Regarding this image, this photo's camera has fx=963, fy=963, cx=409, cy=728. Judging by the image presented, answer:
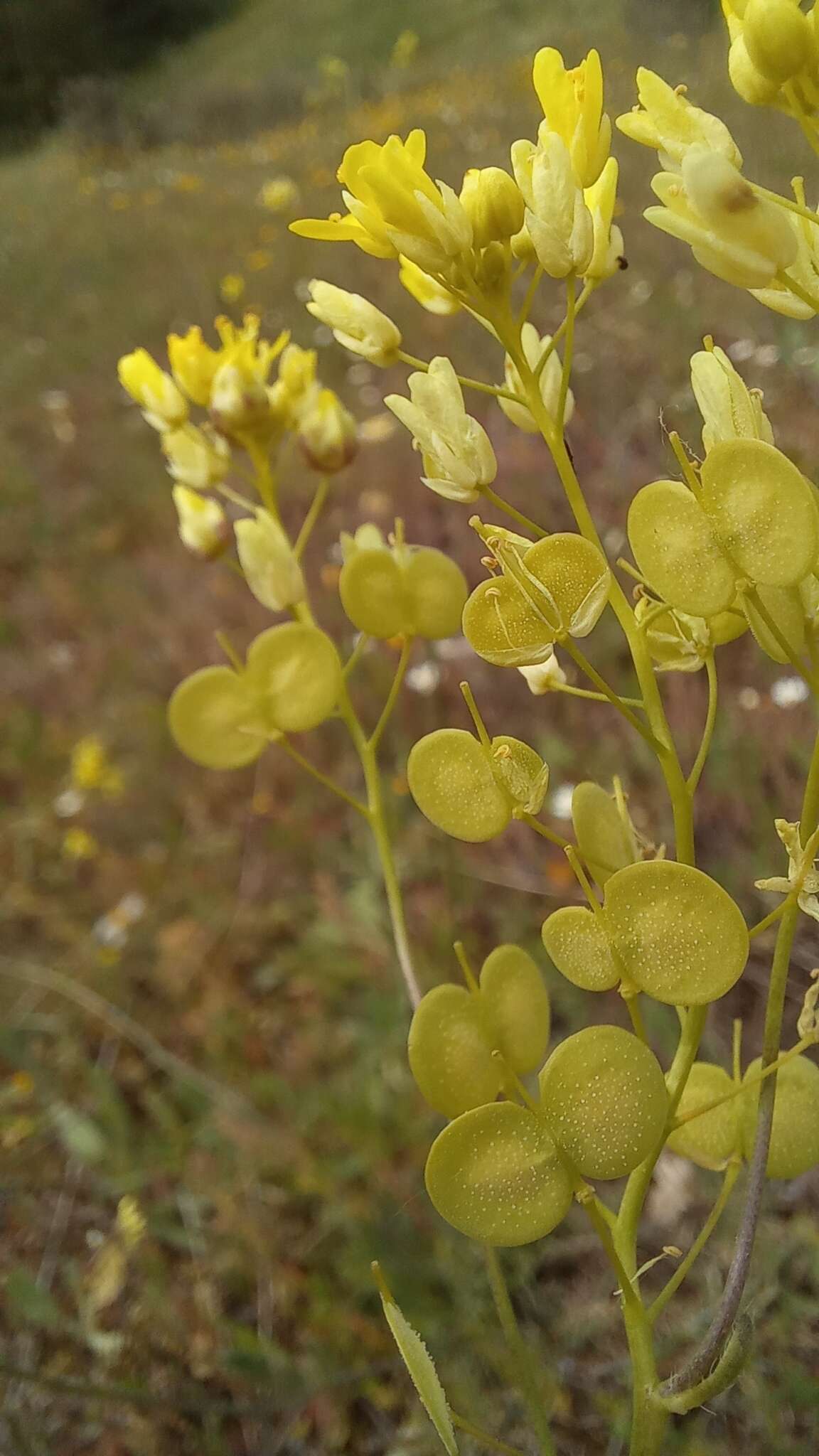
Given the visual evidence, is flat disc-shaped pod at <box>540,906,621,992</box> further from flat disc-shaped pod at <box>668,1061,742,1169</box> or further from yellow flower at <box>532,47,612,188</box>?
yellow flower at <box>532,47,612,188</box>

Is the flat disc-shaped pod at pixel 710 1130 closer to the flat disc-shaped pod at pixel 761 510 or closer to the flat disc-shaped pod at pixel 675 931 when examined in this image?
the flat disc-shaped pod at pixel 675 931

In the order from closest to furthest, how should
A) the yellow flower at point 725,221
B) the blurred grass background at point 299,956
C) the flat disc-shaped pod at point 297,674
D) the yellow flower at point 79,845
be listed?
the yellow flower at point 725,221 → the flat disc-shaped pod at point 297,674 → the blurred grass background at point 299,956 → the yellow flower at point 79,845

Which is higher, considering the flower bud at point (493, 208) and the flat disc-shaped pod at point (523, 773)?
the flower bud at point (493, 208)

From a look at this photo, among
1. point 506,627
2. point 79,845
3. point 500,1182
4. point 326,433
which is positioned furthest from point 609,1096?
point 79,845

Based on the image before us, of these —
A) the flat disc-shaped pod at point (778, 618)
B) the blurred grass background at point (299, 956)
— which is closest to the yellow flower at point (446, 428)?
the flat disc-shaped pod at point (778, 618)

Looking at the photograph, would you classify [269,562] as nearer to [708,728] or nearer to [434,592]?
[434,592]
